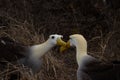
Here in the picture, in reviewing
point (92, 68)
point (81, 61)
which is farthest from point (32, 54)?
point (92, 68)

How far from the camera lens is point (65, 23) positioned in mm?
8711

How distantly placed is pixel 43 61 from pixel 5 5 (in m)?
2.42

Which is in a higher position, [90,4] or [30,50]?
[90,4]

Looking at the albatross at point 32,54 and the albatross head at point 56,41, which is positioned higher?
the albatross head at point 56,41

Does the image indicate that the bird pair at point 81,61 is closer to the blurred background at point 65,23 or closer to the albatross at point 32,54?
the albatross at point 32,54

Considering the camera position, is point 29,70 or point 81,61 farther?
point 29,70

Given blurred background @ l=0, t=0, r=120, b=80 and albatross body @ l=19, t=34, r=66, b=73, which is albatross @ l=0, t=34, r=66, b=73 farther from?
blurred background @ l=0, t=0, r=120, b=80

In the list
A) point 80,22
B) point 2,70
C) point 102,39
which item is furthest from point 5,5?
point 2,70

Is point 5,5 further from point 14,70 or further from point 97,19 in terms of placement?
point 14,70

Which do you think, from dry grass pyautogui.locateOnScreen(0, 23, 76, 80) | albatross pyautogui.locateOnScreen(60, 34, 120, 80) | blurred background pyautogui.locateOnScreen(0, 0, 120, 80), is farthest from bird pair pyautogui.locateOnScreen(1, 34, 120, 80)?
blurred background pyautogui.locateOnScreen(0, 0, 120, 80)

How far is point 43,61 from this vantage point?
6906 mm

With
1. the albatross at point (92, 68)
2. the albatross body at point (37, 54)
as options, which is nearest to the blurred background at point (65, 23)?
the albatross body at point (37, 54)

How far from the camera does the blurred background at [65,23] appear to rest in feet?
24.6

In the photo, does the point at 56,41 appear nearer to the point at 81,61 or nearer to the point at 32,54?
the point at 32,54
